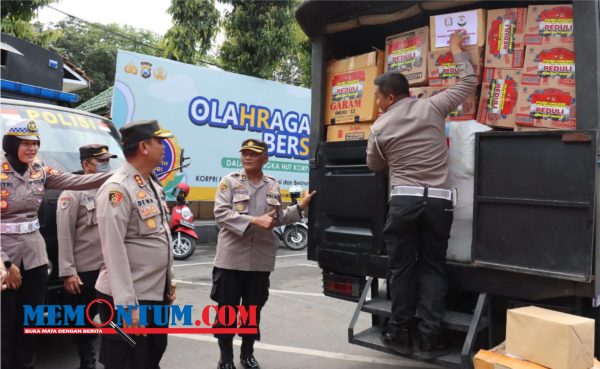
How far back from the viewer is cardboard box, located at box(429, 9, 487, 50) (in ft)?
10.6

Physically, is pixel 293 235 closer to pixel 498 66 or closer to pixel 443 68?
pixel 443 68

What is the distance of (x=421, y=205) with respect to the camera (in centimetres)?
307

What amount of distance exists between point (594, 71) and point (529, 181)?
0.69 metres

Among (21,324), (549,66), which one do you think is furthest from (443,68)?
(21,324)

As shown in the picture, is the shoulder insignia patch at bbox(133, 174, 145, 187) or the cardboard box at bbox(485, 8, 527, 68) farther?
the cardboard box at bbox(485, 8, 527, 68)

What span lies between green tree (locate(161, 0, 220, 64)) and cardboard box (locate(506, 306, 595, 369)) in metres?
11.7

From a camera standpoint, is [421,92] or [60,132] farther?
[60,132]

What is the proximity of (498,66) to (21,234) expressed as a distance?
10.9ft

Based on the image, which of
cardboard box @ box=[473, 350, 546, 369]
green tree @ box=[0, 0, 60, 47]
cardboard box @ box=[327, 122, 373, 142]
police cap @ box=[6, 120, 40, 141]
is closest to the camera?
cardboard box @ box=[473, 350, 546, 369]

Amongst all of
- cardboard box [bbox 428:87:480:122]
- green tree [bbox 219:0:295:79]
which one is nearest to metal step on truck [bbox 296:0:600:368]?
cardboard box [bbox 428:87:480:122]

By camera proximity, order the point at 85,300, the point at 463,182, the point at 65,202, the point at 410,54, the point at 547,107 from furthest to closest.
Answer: the point at 85,300 < the point at 65,202 < the point at 410,54 < the point at 463,182 < the point at 547,107

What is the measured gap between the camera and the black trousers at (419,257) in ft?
10.1

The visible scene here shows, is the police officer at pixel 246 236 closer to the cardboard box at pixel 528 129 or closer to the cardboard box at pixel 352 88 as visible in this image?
the cardboard box at pixel 352 88

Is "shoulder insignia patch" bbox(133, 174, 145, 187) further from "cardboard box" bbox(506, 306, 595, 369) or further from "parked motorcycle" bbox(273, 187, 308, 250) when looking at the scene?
"parked motorcycle" bbox(273, 187, 308, 250)
